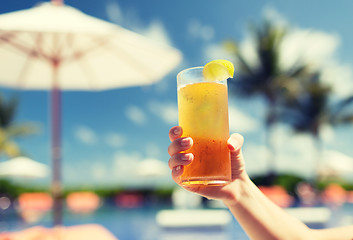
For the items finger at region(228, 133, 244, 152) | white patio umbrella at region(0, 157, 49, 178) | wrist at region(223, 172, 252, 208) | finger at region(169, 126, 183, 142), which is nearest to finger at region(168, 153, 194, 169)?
finger at region(169, 126, 183, 142)

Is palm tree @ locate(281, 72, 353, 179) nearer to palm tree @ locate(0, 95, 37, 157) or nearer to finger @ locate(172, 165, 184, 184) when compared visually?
palm tree @ locate(0, 95, 37, 157)

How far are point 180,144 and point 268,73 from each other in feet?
75.7

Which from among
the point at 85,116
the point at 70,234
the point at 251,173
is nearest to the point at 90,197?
the point at 251,173

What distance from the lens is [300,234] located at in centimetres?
178

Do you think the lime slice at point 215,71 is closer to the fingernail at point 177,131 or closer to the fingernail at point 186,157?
the fingernail at point 177,131

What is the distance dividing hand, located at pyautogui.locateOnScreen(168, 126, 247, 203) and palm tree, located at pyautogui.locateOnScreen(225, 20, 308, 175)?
2166cm

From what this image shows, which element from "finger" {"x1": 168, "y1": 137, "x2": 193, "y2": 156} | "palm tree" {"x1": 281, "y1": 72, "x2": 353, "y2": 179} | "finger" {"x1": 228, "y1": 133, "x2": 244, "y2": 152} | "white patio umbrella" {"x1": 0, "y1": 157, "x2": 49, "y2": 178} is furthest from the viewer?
"palm tree" {"x1": 281, "y1": 72, "x2": 353, "y2": 179}

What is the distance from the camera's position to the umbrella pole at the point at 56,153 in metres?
4.83

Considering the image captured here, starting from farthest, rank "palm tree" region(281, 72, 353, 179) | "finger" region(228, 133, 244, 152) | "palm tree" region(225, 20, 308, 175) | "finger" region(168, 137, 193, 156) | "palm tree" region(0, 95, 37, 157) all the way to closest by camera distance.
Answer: "palm tree" region(281, 72, 353, 179) → "palm tree" region(0, 95, 37, 157) → "palm tree" region(225, 20, 308, 175) → "finger" region(228, 133, 244, 152) → "finger" region(168, 137, 193, 156)

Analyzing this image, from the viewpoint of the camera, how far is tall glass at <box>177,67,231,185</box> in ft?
5.39

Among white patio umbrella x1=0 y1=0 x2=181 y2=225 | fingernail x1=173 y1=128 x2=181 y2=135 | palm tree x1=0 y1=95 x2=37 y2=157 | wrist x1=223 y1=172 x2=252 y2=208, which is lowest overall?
wrist x1=223 y1=172 x2=252 y2=208

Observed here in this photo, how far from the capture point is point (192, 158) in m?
1.60

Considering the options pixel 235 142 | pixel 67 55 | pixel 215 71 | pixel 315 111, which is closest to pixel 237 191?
pixel 235 142

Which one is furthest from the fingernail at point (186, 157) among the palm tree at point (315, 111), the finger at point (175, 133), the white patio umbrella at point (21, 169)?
the palm tree at point (315, 111)
